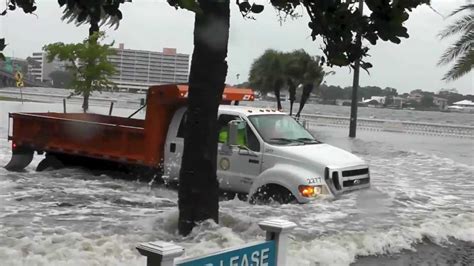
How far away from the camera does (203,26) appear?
6.83 metres

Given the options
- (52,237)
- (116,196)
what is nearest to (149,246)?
(52,237)

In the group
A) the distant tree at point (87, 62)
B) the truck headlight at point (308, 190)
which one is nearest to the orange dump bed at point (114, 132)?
the truck headlight at point (308, 190)

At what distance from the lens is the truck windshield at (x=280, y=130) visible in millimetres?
10354

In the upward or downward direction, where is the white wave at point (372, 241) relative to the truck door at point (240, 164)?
downward

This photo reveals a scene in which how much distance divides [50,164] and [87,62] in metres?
14.0

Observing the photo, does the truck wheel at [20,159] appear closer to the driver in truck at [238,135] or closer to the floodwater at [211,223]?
the floodwater at [211,223]

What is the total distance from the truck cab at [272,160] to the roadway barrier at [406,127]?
2516 centimetres

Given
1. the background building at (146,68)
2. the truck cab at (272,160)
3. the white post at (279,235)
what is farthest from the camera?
A: the background building at (146,68)

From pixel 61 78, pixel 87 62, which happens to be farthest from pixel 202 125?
pixel 61 78

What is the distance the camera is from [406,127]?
127 feet

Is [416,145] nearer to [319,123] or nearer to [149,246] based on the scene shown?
[319,123]

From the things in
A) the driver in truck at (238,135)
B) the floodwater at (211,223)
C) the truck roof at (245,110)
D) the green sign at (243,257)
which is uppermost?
the truck roof at (245,110)

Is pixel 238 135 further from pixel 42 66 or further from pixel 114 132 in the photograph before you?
pixel 42 66

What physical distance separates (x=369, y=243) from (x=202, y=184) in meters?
2.39
